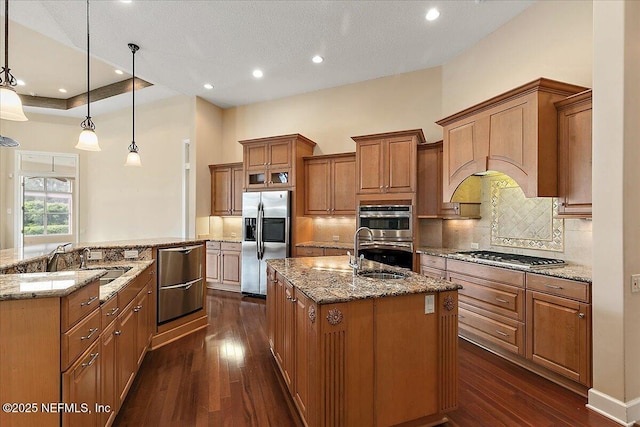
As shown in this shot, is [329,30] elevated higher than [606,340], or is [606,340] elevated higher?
[329,30]

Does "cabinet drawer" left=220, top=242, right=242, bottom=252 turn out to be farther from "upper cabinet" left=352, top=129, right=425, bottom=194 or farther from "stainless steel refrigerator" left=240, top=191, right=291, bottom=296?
"upper cabinet" left=352, top=129, right=425, bottom=194

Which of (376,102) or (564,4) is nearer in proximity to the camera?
(564,4)

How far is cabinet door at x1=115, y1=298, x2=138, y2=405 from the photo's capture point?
6.57 feet

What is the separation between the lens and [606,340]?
6.64 ft

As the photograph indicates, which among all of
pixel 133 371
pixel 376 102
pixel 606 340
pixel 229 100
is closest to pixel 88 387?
pixel 133 371

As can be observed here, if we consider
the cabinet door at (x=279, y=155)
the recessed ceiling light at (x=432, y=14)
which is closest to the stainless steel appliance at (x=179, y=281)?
the cabinet door at (x=279, y=155)

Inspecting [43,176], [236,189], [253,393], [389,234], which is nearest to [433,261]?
[389,234]

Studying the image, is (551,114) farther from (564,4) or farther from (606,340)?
(606,340)

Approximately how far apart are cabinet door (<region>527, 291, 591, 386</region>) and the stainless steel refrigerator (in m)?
3.27

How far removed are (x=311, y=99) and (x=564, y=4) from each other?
3598mm

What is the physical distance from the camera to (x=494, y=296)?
2.82 meters

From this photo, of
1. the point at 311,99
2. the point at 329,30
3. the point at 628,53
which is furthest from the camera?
the point at 311,99

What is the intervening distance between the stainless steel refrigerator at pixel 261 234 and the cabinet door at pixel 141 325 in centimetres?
213

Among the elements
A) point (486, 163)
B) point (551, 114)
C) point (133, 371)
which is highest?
point (551, 114)
